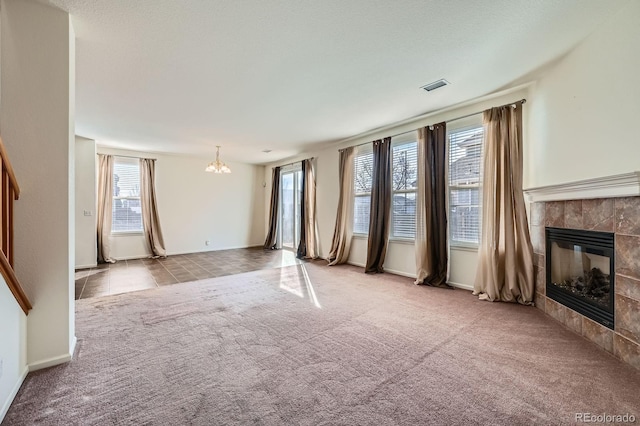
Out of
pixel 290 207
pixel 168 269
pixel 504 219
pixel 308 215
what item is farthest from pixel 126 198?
pixel 504 219

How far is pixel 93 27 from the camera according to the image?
2049mm

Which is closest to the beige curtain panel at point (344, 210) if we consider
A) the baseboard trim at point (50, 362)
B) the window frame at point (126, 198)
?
the baseboard trim at point (50, 362)

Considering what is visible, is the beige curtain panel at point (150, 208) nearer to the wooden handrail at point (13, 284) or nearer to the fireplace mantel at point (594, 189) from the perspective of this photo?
the wooden handrail at point (13, 284)

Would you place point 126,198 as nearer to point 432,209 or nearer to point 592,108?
point 432,209

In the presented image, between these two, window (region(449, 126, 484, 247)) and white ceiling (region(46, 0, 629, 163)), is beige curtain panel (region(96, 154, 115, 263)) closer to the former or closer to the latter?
white ceiling (region(46, 0, 629, 163))

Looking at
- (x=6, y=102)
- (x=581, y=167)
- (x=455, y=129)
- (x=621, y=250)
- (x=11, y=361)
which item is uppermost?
(x=455, y=129)

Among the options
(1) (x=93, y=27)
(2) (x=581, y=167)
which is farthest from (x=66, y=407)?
(2) (x=581, y=167)

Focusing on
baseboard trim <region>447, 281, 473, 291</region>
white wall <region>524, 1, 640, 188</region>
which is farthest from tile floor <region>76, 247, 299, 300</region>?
white wall <region>524, 1, 640, 188</region>

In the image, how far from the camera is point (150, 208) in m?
6.22

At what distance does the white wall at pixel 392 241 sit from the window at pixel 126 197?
12.0 ft

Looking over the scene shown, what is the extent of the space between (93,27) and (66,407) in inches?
105

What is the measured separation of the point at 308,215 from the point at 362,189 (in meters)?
1.66

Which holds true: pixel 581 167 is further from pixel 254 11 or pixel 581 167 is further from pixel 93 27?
pixel 93 27

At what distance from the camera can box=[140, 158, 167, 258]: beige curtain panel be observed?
6180mm
